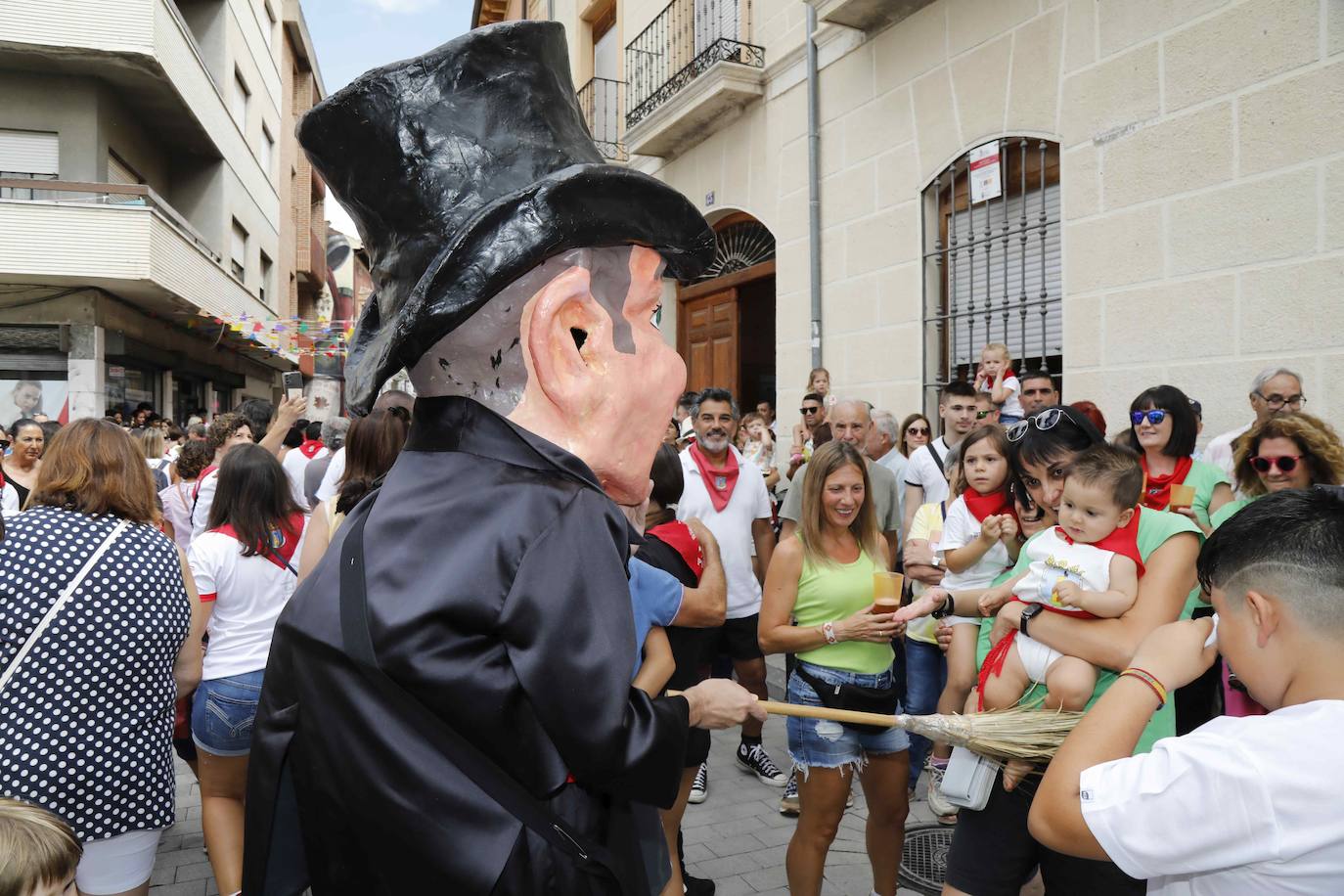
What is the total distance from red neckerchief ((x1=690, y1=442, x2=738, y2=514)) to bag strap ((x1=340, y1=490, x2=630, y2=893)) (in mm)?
3898

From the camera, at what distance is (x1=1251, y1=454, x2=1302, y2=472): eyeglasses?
134 inches

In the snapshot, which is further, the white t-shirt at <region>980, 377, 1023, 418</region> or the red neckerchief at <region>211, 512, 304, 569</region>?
the white t-shirt at <region>980, 377, 1023, 418</region>

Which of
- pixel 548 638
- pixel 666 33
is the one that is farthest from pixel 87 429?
pixel 666 33

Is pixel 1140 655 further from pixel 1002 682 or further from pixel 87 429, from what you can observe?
pixel 87 429

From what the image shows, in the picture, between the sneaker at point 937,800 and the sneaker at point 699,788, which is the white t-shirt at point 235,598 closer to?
the sneaker at point 699,788

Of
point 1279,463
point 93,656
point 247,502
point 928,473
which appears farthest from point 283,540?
point 1279,463

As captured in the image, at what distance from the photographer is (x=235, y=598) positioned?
11.0 feet

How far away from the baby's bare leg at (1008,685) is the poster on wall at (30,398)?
14247 millimetres

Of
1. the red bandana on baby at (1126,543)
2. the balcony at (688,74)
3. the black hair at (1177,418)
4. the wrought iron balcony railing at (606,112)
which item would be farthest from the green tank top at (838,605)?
the wrought iron balcony railing at (606,112)

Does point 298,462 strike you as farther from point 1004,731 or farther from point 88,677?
point 1004,731

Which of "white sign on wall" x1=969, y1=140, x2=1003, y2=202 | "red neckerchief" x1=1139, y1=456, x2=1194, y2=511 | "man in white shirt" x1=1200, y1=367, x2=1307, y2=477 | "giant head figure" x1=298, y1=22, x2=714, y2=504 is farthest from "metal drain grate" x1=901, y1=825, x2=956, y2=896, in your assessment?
"white sign on wall" x1=969, y1=140, x2=1003, y2=202

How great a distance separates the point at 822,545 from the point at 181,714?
8.96ft

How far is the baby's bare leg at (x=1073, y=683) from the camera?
2.38 metres

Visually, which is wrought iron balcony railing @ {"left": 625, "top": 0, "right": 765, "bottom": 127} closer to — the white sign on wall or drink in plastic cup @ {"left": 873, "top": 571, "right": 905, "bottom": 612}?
the white sign on wall
